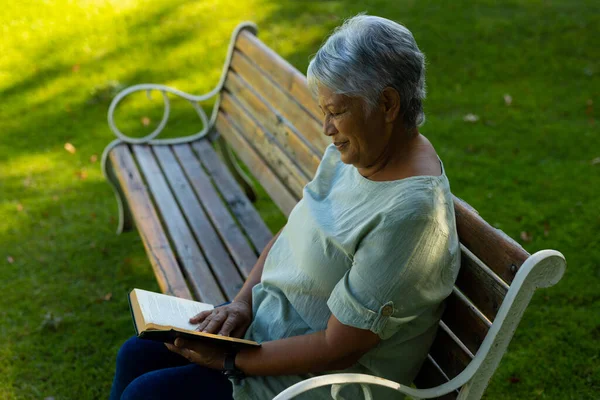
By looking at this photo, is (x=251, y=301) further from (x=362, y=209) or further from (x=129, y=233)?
(x=129, y=233)

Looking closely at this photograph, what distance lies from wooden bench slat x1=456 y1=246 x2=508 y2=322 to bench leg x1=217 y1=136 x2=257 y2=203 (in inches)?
109

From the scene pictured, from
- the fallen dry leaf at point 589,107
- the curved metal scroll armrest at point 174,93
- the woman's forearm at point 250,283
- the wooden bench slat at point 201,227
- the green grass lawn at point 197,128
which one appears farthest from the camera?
the fallen dry leaf at point 589,107

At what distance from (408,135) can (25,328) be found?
2.88 m

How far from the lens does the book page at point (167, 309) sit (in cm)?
212

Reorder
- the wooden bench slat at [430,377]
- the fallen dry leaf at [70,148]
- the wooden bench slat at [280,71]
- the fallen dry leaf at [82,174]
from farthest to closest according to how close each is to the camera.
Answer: the fallen dry leaf at [70,148], the fallen dry leaf at [82,174], the wooden bench slat at [280,71], the wooden bench slat at [430,377]

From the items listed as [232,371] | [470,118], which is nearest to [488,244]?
[232,371]

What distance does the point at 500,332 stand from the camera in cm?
187

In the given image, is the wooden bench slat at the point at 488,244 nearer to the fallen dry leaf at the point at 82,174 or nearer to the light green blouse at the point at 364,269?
the light green blouse at the point at 364,269

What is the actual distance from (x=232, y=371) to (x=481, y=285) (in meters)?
0.83

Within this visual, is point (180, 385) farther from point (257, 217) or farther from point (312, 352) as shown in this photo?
point (257, 217)

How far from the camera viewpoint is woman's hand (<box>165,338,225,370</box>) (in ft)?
6.92

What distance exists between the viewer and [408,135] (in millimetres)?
2055

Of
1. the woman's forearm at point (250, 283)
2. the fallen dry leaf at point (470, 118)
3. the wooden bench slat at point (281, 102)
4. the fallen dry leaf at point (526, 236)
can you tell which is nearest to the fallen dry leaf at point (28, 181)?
the wooden bench slat at point (281, 102)

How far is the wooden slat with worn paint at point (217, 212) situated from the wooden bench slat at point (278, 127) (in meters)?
0.50
